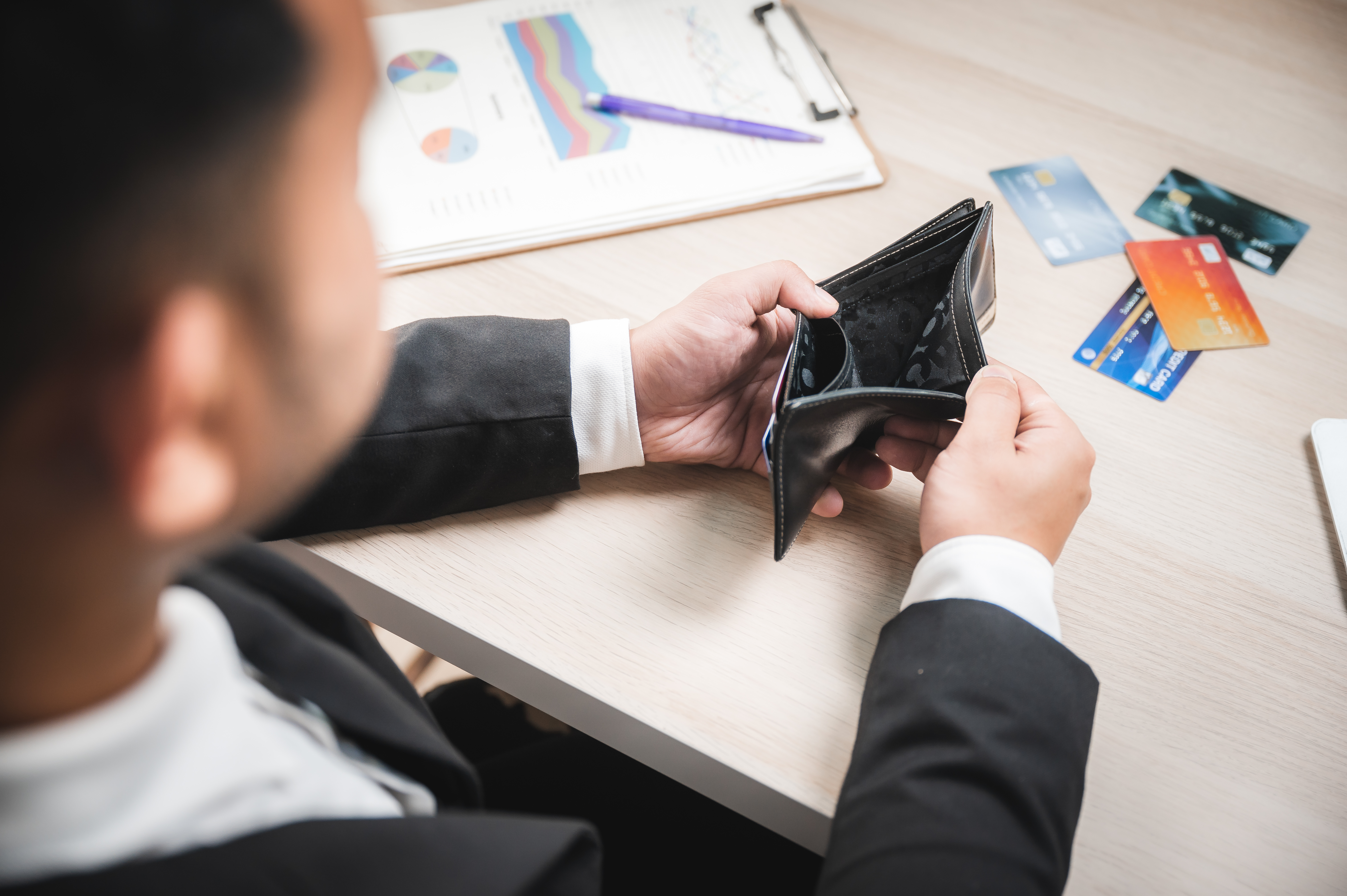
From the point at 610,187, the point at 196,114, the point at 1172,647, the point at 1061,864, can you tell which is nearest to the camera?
the point at 196,114

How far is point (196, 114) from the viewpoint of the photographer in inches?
7.8

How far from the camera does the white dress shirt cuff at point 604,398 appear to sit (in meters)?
Result: 0.61

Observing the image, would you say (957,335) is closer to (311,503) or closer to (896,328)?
(896,328)

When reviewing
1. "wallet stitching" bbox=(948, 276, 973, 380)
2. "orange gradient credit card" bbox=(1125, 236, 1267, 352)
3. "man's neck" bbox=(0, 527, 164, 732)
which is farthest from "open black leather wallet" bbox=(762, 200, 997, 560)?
"man's neck" bbox=(0, 527, 164, 732)

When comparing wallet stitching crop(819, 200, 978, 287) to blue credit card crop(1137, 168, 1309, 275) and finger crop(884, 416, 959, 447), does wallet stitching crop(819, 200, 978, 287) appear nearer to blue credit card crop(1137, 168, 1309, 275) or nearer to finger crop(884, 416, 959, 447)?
finger crop(884, 416, 959, 447)

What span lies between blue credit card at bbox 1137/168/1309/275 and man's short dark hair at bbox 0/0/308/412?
2.99 ft

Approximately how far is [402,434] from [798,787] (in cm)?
38

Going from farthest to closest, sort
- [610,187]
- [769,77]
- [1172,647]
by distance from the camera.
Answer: [769,77] → [610,187] → [1172,647]

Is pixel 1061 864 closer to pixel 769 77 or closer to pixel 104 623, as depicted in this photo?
pixel 104 623

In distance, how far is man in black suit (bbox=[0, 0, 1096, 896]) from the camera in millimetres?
197

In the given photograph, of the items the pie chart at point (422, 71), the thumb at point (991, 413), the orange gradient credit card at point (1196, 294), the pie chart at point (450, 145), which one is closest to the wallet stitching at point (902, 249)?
the thumb at point (991, 413)

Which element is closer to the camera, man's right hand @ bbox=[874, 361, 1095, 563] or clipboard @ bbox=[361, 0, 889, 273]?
man's right hand @ bbox=[874, 361, 1095, 563]

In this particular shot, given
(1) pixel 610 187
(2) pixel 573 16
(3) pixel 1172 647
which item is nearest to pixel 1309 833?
(3) pixel 1172 647

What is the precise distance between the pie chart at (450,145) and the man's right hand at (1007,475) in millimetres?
579
